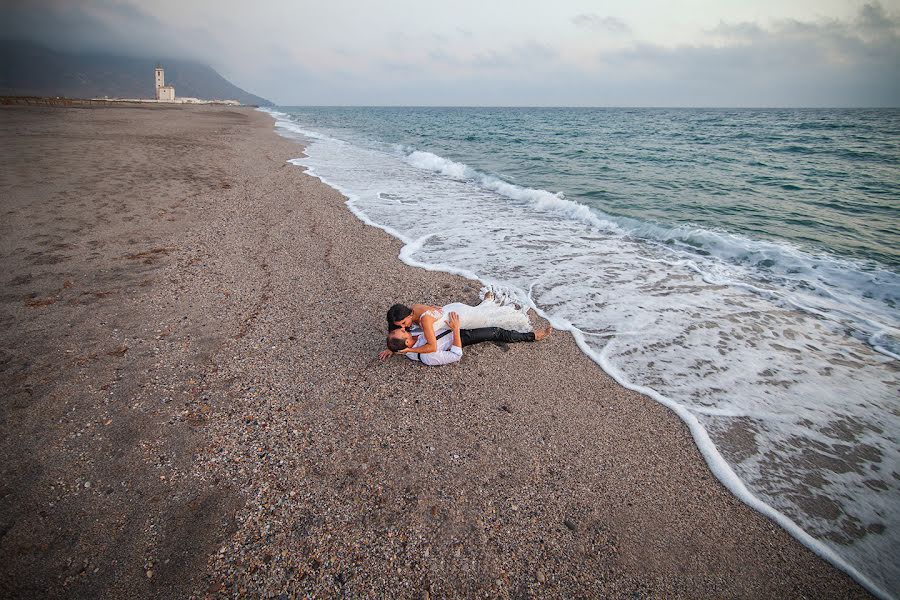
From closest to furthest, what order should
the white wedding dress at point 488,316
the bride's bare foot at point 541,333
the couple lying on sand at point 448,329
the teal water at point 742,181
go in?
the couple lying on sand at point 448,329 < the white wedding dress at point 488,316 < the bride's bare foot at point 541,333 < the teal water at point 742,181

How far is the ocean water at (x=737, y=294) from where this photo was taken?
11.1 ft

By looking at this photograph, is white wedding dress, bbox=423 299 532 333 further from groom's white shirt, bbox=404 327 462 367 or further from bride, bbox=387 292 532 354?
groom's white shirt, bbox=404 327 462 367

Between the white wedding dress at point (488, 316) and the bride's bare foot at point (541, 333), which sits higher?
the white wedding dress at point (488, 316)

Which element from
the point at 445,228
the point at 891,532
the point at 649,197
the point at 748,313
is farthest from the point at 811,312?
the point at 649,197

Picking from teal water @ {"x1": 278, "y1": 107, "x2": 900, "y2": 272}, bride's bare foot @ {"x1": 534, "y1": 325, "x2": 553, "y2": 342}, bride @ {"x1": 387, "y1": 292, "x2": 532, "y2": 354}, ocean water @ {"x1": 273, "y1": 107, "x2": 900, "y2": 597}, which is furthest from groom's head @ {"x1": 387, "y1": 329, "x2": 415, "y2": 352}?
teal water @ {"x1": 278, "y1": 107, "x2": 900, "y2": 272}

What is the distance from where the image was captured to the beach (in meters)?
2.51

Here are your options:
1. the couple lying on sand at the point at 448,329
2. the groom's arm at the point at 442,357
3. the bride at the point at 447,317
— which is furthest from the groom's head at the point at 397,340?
the groom's arm at the point at 442,357

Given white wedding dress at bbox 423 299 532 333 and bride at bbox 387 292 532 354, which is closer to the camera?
bride at bbox 387 292 532 354

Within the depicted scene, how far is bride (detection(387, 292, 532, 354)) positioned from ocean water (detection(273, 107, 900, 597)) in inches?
35.9

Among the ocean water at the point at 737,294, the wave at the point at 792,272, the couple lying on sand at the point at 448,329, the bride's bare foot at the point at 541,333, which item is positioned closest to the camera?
the ocean water at the point at 737,294

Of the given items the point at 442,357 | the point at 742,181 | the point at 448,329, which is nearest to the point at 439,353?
the point at 442,357

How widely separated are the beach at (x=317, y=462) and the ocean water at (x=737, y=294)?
549mm

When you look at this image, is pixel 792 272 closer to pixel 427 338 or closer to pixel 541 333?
pixel 541 333

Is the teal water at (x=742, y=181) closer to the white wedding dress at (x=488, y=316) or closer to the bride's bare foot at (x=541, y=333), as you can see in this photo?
the bride's bare foot at (x=541, y=333)
